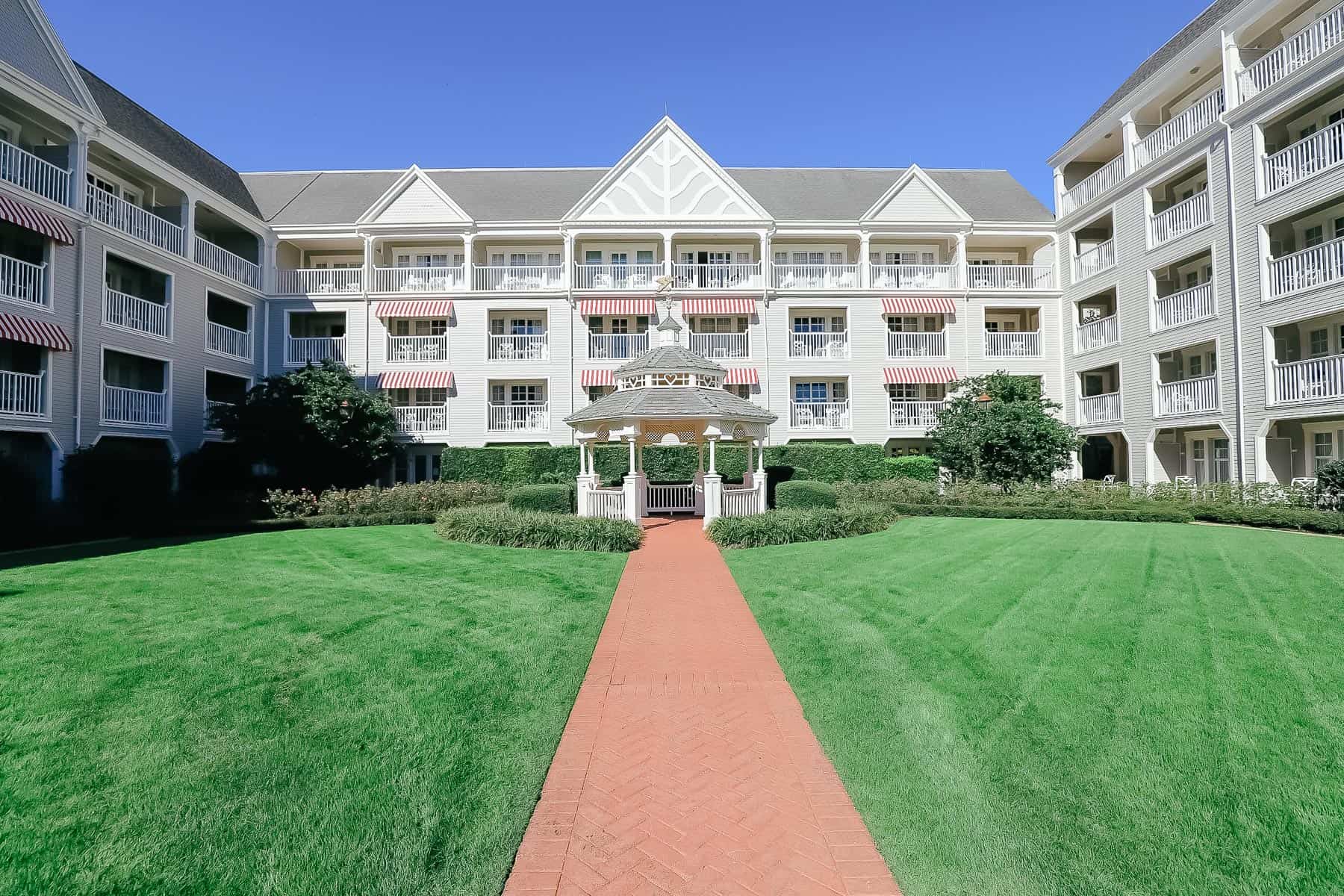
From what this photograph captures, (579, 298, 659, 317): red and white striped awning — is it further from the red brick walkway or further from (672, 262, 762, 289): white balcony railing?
the red brick walkway

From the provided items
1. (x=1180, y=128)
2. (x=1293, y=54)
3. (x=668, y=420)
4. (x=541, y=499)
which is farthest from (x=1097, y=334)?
(x=541, y=499)

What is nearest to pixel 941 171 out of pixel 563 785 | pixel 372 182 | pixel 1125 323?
pixel 1125 323

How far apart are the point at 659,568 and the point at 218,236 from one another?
28.4 m

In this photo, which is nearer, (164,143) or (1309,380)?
(1309,380)

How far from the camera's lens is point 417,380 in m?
28.4

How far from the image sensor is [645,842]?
379 cm

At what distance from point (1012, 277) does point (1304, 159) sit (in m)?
12.0

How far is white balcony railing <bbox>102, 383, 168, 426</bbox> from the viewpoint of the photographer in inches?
803

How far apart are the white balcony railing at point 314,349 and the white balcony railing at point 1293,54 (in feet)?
113

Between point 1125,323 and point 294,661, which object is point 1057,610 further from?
point 1125,323

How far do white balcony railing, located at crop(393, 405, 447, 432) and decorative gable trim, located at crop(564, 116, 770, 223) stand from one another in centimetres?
1055

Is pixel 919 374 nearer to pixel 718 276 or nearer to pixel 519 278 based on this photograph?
pixel 718 276

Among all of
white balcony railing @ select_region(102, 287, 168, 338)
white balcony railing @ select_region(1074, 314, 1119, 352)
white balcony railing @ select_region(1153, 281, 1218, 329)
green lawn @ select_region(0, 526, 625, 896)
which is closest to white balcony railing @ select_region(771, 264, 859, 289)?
white balcony railing @ select_region(1074, 314, 1119, 352)

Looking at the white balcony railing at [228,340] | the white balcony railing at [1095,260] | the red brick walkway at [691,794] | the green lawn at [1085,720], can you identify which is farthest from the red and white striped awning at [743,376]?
the red brick walkway at [691,794]
